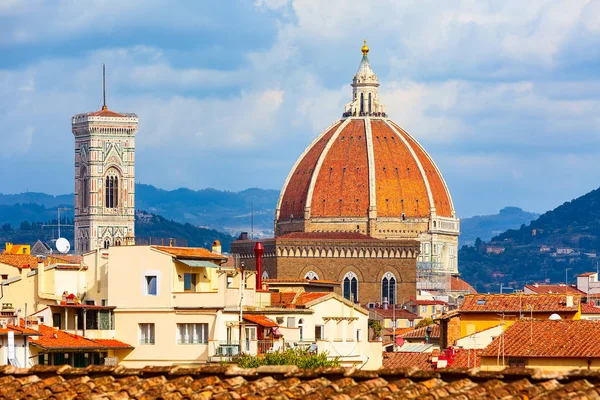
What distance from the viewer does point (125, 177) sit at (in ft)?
651

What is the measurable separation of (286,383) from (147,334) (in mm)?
18913

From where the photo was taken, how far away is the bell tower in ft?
642

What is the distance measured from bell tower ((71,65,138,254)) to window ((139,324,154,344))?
15621cm

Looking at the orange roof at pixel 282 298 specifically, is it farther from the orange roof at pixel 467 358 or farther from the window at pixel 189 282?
the orange roof at pixel 467 358

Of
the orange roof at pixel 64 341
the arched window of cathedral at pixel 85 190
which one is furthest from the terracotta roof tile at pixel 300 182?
the orange roof at pixel 64 341

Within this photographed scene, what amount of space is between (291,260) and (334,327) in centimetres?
10683

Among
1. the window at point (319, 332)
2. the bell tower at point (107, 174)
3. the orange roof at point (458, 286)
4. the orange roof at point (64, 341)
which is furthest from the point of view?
the bell tower at point (107, 174)

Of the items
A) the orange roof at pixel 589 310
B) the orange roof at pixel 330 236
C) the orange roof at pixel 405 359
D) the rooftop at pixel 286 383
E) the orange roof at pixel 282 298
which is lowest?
the orange roof at pixel 405 359

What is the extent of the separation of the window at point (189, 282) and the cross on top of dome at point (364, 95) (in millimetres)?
139768

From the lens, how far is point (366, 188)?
17488cm

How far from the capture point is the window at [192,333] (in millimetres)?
38344

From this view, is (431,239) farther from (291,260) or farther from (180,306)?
(180,306)

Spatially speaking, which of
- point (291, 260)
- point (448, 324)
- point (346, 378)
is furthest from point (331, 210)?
point (346, 378)

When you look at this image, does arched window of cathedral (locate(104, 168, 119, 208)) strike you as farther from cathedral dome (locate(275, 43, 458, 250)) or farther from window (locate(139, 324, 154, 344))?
window (locate(139, 324, 154, 344))
